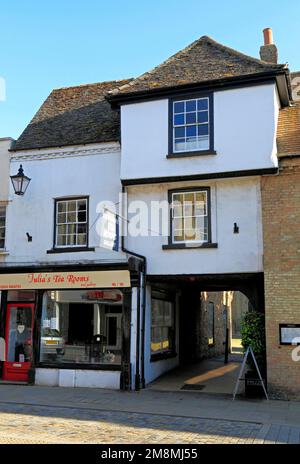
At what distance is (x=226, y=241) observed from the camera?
Answer: 520 inches

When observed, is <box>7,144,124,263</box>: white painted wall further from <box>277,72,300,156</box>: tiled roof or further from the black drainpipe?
<box>277,72,300,156</box>: tiled roof

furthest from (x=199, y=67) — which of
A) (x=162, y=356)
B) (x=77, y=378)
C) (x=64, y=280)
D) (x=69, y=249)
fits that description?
(x=77, y=378)

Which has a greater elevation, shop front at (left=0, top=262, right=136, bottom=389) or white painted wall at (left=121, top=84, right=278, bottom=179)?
white painted wall at (left=121, top=84, right=278, bottom=179)

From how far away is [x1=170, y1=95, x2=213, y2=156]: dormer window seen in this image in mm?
13516

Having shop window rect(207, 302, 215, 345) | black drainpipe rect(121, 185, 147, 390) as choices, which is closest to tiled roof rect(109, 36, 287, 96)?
black drainpipe rect(121, 185, 147, 390)

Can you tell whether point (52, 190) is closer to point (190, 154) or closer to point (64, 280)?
point (64, 280)

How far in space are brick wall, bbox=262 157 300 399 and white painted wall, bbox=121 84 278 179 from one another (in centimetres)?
65

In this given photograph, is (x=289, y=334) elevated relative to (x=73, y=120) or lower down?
lower down

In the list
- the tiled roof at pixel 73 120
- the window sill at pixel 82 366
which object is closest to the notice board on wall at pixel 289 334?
the window sill at pixel 82 366

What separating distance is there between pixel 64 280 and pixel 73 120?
5474 millimetres

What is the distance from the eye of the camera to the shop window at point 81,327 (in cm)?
1429

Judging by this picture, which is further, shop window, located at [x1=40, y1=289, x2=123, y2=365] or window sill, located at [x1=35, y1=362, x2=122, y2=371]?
shop window, located at [x1=40, y1=289, x2=123, y2=365]

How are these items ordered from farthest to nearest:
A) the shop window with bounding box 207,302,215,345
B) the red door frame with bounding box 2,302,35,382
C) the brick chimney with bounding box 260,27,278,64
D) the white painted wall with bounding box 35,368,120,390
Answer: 1. the shop window with bounding box 207,302,215,345
2. the brick chimney with bounding box 260,27,278,64
3. the red door frame with bounding box 2,302,35,382
4. the white painted wall with bounding box 35,368,120,390

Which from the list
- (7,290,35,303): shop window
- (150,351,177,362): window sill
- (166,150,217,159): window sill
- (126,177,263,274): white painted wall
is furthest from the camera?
(7,290,35,303): shop window
